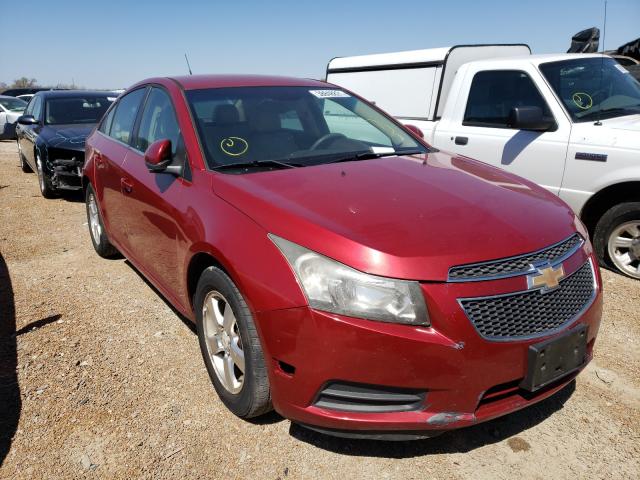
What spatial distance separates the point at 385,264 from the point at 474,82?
401cm

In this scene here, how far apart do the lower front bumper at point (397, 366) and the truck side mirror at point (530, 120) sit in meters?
2.88

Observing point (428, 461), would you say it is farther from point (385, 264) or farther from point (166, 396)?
point (166, 396)

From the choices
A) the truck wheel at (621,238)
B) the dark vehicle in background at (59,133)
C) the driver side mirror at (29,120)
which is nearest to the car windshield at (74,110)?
the dark vehicle in background at (59,133)

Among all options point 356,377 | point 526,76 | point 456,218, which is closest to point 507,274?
point 456,218

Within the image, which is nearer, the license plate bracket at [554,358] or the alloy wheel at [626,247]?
the license plate bracket at [554,358]

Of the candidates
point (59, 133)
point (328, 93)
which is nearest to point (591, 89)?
point (328, 93)

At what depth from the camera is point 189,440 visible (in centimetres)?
244

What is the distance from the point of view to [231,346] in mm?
2451

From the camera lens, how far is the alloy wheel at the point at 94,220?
484 cm

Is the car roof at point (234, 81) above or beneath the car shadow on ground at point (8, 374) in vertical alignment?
above

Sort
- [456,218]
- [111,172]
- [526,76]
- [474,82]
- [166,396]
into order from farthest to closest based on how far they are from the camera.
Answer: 1. [474,82]
2. [526,76]
3. [111,172]
4. [166,396]
5. [456,218]

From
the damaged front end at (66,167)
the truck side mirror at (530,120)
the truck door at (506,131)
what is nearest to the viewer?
the truck side mirror at (530,120)

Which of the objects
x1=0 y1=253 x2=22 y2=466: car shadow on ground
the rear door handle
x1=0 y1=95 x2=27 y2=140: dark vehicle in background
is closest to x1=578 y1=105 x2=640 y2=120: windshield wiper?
the rear door handle

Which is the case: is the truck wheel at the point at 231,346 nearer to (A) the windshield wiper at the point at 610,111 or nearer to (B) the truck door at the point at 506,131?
(B) the truck door at the point at 506,131
